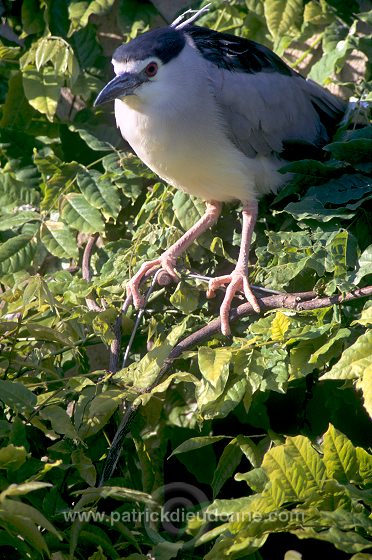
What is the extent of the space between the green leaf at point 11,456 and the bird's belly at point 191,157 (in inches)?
43.1

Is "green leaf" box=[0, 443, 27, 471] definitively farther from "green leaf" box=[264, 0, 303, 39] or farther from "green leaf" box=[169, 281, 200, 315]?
"green leaf" box=[264, 0, 303, 39]

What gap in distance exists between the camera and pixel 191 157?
93.5 inches

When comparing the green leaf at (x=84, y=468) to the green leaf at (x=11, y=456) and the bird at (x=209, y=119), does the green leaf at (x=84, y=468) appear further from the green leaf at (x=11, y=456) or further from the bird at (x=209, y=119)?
the bird at (x=209, y=119)

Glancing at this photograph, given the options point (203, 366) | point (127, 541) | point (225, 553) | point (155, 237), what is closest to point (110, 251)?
point (155, 237)

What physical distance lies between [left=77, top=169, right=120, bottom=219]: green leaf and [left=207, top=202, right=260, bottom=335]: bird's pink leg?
1.32ft

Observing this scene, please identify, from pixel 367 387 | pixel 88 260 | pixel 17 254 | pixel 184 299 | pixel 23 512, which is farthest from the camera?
pixel 88 260

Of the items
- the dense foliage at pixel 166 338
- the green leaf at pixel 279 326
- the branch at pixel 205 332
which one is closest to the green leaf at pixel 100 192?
the dense foliage at pixel 166 338

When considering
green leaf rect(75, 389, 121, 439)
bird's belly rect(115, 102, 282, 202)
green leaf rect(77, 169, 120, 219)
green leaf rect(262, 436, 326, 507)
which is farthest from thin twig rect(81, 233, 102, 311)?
green leaf rect(262, 436, 326, 507)

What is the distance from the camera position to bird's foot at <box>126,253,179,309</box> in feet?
7.41

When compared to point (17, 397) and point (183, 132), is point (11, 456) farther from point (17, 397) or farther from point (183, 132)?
point (183, 132)

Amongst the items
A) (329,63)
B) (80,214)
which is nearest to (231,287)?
(80,214)

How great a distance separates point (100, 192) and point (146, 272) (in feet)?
1.30

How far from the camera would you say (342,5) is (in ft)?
9.39

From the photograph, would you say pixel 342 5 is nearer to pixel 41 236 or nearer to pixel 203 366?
pixel 41 236
